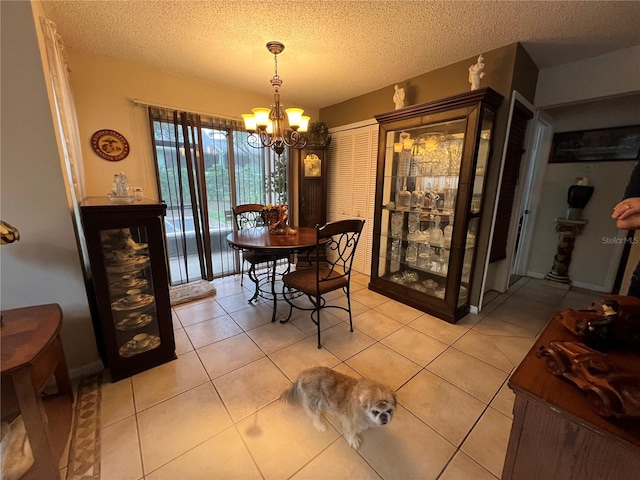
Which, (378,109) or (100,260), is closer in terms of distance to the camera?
(100,260)

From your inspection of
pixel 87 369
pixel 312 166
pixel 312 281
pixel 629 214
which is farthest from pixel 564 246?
pixel 87 369

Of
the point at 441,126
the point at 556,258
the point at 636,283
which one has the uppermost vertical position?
the point at 441,126

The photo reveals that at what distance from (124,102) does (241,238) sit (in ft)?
6.10

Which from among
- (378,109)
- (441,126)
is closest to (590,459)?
(441,126)

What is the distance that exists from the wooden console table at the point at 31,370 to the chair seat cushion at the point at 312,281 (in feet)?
4.77

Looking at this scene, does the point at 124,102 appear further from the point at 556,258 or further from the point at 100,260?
the point at 556,258

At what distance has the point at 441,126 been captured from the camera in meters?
2.47

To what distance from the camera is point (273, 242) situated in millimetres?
2271

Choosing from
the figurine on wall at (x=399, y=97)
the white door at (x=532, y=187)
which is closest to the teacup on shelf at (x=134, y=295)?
the figurine on wall at (x=399, y=97)

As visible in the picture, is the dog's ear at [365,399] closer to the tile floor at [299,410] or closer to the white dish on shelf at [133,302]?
the tile floor at [299,410]

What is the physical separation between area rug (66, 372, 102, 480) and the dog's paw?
45.8 inches

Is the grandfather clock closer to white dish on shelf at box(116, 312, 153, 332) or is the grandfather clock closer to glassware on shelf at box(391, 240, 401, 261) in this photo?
glassware on shelf at box(391, 240, 401, 261)

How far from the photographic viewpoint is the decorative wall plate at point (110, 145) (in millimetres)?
2482

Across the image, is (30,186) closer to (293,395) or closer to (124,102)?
(124,102)
